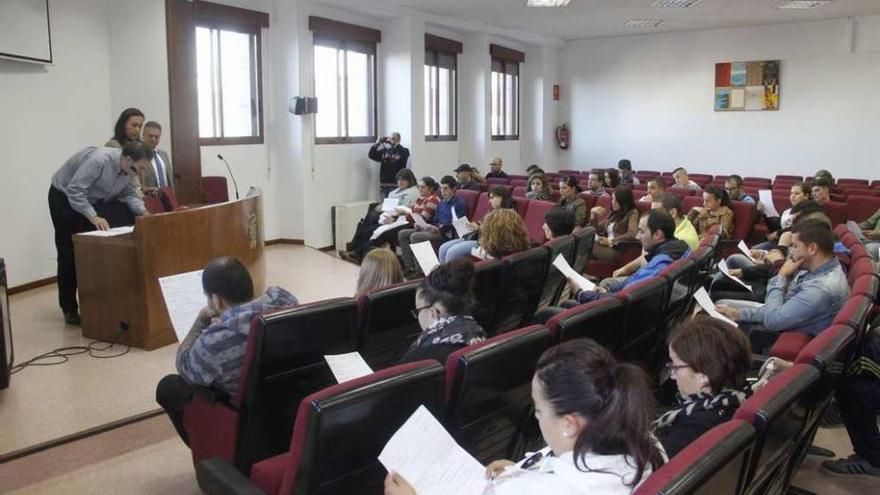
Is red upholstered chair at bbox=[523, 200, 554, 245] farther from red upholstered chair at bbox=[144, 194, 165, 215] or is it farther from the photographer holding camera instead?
the photographer holding camera

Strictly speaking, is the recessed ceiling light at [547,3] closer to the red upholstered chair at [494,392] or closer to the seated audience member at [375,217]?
the seated audience member at [375,217]

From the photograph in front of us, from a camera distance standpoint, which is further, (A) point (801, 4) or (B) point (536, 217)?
(A) point (801, 4)

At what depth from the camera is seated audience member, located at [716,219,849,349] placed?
3.30 metres

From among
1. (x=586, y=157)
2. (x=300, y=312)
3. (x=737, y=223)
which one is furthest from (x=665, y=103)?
(x=300, y=312)

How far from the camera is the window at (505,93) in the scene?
13586mm

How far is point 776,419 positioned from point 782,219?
5.55m

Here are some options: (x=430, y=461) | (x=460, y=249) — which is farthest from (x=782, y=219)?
(x=430, y=461)

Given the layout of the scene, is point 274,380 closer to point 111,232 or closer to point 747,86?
point 111,232

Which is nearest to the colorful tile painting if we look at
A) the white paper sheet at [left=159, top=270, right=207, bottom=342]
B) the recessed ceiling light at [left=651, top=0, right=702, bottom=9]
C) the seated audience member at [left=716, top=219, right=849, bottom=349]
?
the recessed ceiling light at [left=651, top=0, right=702, bottom=9]

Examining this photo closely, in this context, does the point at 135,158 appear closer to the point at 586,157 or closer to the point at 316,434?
the point at 316,434

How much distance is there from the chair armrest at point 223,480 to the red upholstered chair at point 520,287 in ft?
6.39

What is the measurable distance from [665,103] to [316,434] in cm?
1326

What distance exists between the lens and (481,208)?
7309 mm

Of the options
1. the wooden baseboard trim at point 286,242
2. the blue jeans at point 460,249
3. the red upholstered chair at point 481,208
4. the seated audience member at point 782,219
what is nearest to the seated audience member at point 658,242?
the blue jeans at point 460,249
